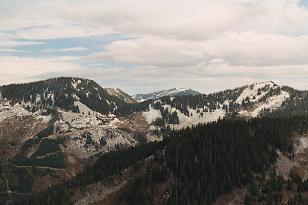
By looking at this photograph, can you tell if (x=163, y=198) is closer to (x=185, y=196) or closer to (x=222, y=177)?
(x=185, y=196)

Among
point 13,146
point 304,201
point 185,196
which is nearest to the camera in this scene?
point 13,146

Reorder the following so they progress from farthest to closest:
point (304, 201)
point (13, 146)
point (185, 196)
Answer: point (185, 196) → point (304, 201) → point (13, 146)

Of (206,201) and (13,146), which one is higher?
(13,146)

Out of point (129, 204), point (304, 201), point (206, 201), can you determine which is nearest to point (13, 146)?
point (129, 204)

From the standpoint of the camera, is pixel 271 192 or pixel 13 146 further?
pixel 271 192

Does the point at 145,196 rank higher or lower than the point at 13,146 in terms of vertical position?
lower

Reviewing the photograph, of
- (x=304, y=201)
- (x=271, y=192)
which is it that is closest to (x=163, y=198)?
(x=271, y=192)

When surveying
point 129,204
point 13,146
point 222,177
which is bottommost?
point 129,204

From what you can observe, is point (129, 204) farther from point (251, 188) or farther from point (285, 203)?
point (285, 203)

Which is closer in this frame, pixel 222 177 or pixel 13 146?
pixel 13 146
